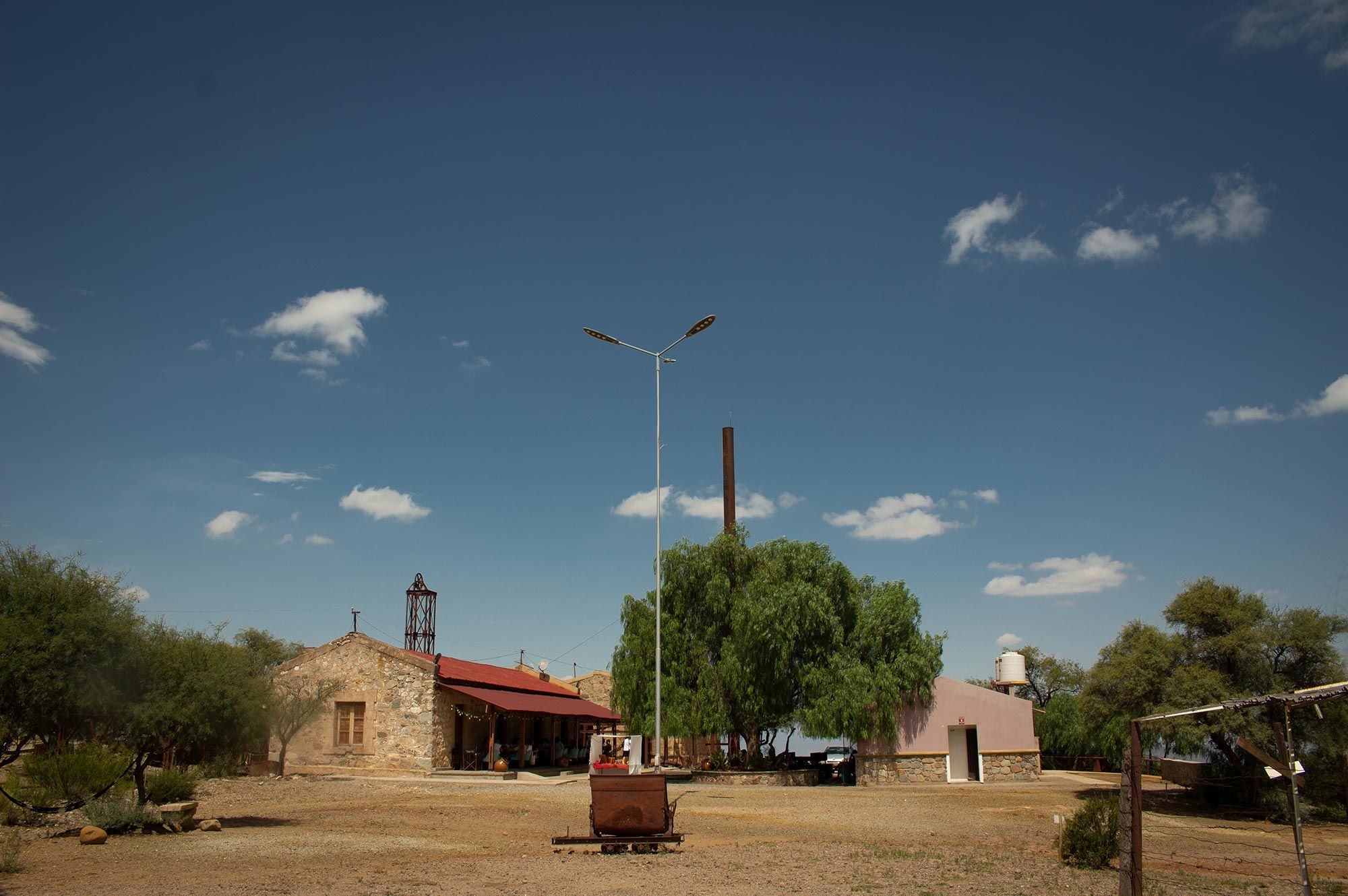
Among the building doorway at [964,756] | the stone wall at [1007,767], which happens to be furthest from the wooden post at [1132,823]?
the stone wall at [1007,767]

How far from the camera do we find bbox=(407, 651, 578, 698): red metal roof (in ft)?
109

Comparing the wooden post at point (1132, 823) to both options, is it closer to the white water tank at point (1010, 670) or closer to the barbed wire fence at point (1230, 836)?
the barbed wire fence at point (1230, 836)

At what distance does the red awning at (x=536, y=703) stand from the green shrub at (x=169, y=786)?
13348 mm

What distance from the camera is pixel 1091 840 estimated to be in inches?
526

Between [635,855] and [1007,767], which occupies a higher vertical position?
[635,855]

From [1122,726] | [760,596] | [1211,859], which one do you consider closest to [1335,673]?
[1122,726]

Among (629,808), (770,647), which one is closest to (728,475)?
(770,647)

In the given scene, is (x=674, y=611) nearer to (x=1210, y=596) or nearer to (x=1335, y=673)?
(x=1210, y=596)

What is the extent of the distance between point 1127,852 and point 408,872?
8.64 meters

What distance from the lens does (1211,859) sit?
1491 cm

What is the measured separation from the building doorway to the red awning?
12.7 m

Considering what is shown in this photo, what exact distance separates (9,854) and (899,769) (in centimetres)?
2633

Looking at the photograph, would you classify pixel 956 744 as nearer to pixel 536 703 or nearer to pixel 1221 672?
pixel 1221 672

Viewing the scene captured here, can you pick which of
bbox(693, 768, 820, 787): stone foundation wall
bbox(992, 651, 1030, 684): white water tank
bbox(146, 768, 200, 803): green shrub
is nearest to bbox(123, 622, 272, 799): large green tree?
bbox(146, 768, 200, 803): green shrub
